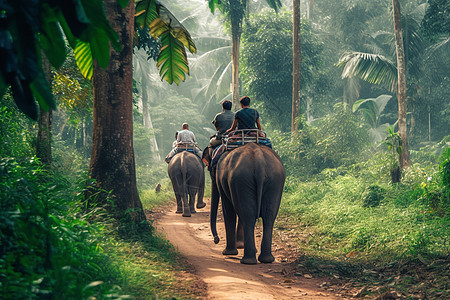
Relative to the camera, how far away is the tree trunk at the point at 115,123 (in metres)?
7.52

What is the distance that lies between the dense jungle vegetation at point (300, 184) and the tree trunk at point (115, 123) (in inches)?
9.4

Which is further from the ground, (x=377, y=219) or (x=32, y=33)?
(x=32, y=33)

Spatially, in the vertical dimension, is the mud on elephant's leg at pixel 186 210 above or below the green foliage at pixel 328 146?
below

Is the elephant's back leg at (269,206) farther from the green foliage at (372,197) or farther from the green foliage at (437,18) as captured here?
the green foliage at (437,18)

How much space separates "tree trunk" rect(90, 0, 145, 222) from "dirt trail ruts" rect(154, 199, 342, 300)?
1.32 m

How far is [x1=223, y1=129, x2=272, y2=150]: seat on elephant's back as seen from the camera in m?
7.18

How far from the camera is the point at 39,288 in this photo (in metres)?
3.41

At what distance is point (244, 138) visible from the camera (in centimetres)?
721

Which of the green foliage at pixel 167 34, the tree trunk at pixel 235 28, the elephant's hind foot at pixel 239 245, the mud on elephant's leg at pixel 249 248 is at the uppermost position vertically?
the tree trunk at pixel 235 28

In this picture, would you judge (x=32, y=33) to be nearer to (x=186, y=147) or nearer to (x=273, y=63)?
(x=186, y=147)

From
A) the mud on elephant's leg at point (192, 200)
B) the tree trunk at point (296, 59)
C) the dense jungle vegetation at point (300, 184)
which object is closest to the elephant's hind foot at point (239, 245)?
the dense jungle vegetation at point (300, 184)

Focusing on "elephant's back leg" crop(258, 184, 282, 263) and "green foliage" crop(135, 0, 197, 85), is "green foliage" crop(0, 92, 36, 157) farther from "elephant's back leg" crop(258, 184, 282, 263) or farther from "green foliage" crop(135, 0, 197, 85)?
"elephant's back leg" crop(258, 184, 282, 263)

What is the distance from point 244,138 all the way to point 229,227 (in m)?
1.53

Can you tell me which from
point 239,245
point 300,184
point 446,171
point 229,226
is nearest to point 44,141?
point 229,226
